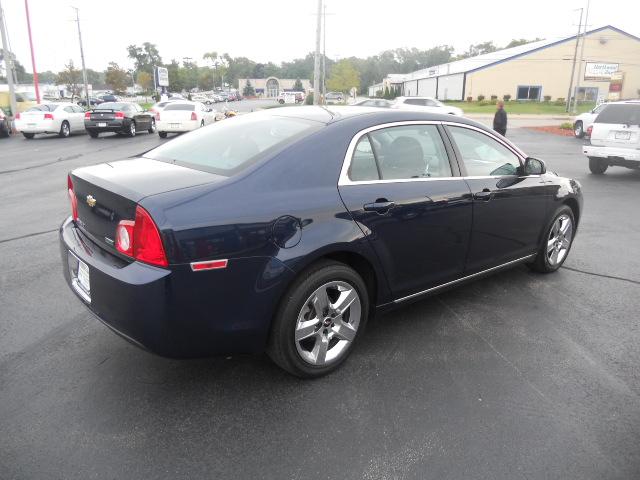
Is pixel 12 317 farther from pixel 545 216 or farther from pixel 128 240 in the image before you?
pixel 545 216

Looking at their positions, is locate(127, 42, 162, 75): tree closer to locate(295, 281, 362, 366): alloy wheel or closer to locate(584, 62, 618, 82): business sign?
locate(584, 62, 618, 82): business sign

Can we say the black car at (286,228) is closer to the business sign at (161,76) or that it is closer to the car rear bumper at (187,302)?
the car rear bumper at (187,302)

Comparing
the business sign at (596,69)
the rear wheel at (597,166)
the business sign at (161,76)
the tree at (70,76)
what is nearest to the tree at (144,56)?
the tree at (70,76)

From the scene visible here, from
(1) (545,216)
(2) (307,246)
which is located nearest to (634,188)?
(1) (545,216)

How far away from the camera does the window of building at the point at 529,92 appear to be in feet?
202

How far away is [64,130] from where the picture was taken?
2077 cm

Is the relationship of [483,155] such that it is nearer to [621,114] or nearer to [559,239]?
[559,239]

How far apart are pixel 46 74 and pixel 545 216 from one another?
569ft

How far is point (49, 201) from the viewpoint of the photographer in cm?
838

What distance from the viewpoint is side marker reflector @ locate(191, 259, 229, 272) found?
8.64ft

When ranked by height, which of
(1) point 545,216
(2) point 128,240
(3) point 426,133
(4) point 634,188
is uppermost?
(3) point 426,133

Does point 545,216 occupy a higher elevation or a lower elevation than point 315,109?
lower

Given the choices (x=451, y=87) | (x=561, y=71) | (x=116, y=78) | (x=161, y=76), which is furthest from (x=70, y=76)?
(x=561, y=71)

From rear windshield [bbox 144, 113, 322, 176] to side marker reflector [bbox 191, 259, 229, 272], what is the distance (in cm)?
58
